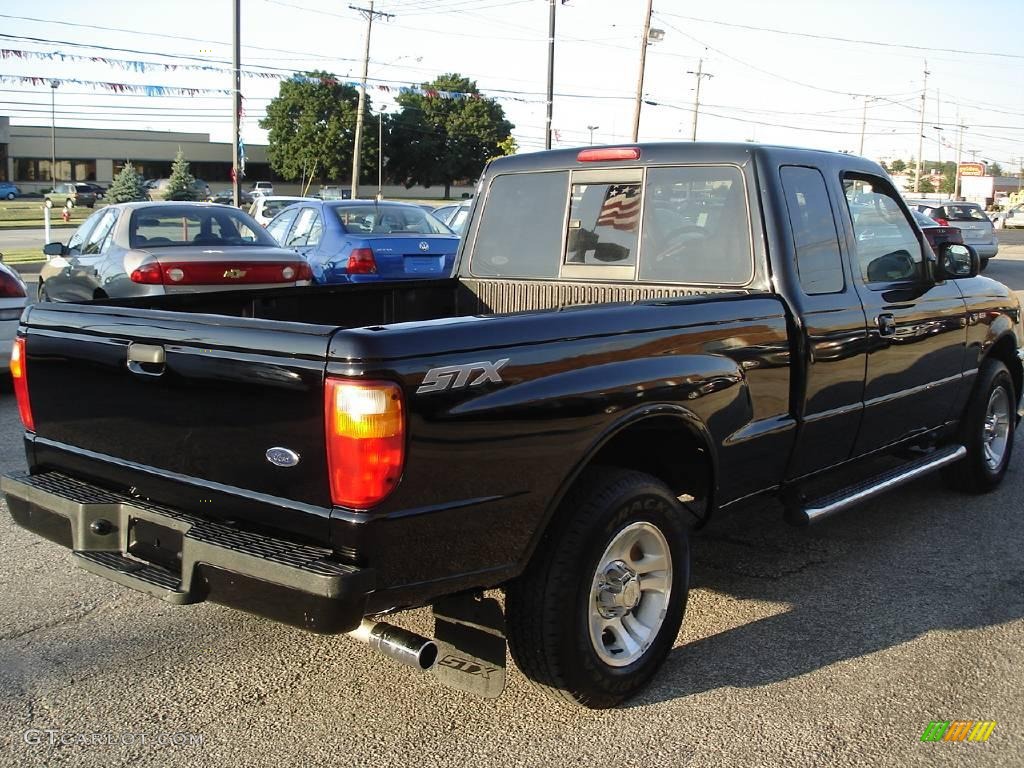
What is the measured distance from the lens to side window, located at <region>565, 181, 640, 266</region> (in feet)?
15.1

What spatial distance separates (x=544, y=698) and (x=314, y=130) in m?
91.7

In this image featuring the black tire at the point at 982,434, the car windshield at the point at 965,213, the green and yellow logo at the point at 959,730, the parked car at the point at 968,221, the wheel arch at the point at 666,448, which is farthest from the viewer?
the car windshield at the point at 965,213

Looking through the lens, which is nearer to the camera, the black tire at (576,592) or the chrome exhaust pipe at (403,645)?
the chrome exhaust pipe at (403,645)

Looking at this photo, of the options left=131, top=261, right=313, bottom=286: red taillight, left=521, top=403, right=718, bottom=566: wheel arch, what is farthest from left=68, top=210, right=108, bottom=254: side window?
left=521, top=403, right=718, bottom=566: wheel arch

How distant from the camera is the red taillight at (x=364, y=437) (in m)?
2.63

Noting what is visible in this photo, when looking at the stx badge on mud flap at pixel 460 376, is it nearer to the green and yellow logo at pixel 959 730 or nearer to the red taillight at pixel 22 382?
the red taillight at pixel 22 382

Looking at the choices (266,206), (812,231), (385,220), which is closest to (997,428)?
(812,231)

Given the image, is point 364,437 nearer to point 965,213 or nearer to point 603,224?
point 603,224

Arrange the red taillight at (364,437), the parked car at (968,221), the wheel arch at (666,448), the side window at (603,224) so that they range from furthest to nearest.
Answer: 1. the parked car at (968,221)
2. the side window at (603,224)
3. the wheel arch at (666,448)
4. the red taillight at (364,437)

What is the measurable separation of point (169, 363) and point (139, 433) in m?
0.32

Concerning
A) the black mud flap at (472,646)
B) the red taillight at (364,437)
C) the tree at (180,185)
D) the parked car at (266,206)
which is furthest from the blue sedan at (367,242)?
the tree at (180,185)

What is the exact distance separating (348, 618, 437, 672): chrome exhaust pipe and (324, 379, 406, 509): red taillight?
47cm

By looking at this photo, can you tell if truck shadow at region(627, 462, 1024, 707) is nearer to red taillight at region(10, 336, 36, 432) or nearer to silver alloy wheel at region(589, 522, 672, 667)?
silver alloy wheel at region(589, 522, 672, 667)

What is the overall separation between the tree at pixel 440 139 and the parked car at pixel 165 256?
3449 inches
